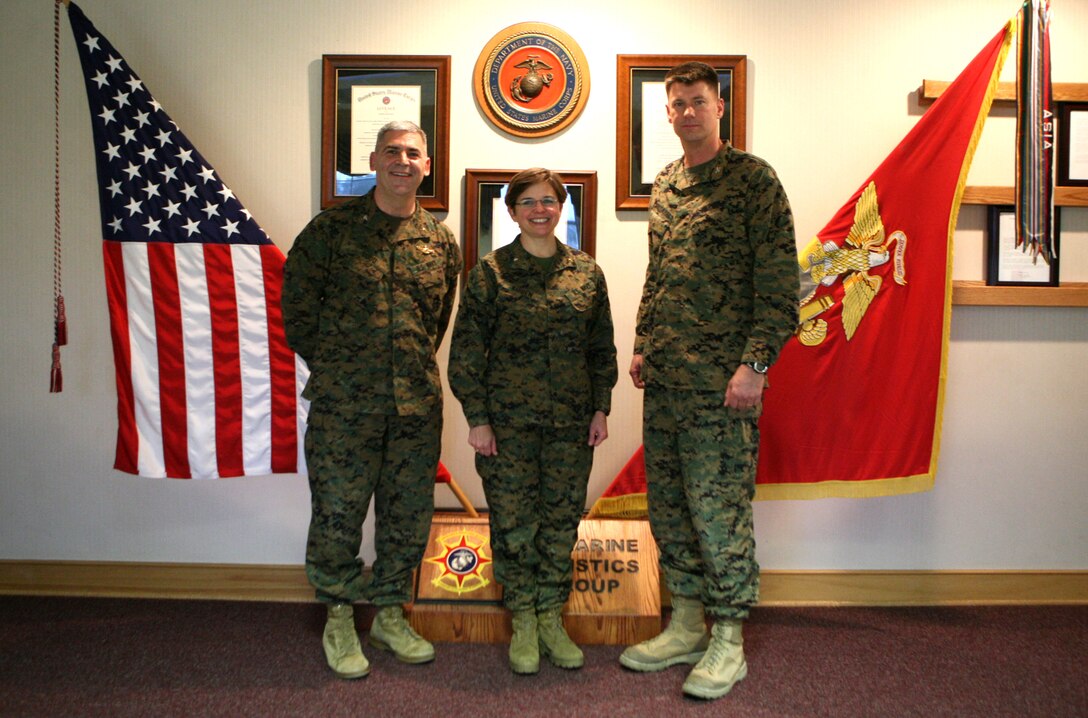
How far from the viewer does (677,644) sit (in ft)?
7.49

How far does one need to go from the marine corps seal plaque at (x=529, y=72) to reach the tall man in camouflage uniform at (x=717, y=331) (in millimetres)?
702

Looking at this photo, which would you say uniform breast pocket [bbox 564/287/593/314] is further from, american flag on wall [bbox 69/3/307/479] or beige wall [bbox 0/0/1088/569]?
american flag on wall [bbox 69/3/307/479]

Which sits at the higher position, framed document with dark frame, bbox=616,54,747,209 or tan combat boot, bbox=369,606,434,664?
framed document with dark frame, bbox=616,54,747,209

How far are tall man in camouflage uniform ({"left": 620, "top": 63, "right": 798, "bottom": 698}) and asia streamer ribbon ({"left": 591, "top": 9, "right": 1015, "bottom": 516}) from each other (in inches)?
23.0

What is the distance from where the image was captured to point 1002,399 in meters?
2.87

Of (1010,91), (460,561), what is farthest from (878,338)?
(460,561)

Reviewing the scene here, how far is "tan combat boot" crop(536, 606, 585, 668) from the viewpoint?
7.39ft

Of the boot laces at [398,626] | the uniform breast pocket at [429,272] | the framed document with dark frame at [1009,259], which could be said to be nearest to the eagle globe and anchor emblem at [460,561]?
the boot laces at [398,626]

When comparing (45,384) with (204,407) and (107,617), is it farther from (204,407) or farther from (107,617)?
(107,617)

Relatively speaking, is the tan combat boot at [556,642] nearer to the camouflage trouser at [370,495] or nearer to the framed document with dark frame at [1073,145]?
the camouflage trouser at [370,495]

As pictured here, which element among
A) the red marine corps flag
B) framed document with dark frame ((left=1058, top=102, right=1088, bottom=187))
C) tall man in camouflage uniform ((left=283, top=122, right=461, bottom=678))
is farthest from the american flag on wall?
framed document with dark frame ((left=1058, top=102, right=1088, bottom=187))

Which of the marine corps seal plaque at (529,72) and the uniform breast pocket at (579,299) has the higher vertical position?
the marine corps seal plaque at (529,72)

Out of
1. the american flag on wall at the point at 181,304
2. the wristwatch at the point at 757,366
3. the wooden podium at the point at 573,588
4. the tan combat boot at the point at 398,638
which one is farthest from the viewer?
the american flag on wall at the point at 181,304

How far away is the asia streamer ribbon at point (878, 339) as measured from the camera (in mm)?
2641
